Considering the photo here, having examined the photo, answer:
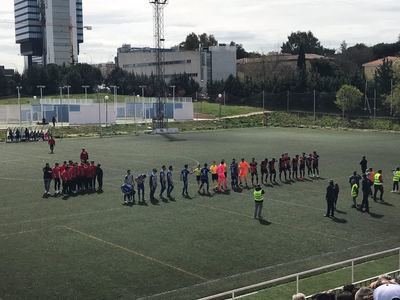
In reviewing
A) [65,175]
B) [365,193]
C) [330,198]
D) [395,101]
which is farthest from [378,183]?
[395,101]

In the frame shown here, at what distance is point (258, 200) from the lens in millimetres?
21078

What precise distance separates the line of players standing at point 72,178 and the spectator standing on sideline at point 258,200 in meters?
9.12


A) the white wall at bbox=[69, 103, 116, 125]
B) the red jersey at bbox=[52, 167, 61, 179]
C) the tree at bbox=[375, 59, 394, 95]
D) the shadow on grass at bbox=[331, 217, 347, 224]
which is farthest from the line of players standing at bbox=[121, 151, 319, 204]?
the tree at bbox=[375, 59, 394, 95]

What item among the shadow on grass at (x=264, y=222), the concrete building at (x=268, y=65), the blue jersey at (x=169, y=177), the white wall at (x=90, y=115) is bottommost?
the shadow on grass at (x=264, y=222)

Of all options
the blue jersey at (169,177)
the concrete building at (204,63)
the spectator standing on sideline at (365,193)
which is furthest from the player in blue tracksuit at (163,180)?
the concrete building at (204,63)

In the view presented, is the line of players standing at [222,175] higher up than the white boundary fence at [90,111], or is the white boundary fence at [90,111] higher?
the white boundary fence at [90,111]

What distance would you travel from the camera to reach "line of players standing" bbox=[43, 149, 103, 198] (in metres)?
26.1

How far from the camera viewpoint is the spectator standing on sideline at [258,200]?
2091 cm

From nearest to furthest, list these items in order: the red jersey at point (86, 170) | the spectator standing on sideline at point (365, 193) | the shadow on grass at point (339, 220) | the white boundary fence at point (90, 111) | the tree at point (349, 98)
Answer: the shadow on grass at point (339, 220) → the spectator standing on sideline at point (365, 193) → the red jersey at point (86, 170) → the white boundary fence at point (90, 111) → the tree at point (349, 98)

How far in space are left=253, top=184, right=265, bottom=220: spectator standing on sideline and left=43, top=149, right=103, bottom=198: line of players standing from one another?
9.12 m

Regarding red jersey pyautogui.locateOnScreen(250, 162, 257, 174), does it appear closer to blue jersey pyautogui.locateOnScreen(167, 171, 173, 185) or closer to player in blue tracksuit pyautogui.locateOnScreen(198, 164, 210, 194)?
player in blue tracksuit pyautogui.locateOnScreen(198, 164, 210, 194)

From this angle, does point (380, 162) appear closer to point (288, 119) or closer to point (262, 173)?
point (262, 173)

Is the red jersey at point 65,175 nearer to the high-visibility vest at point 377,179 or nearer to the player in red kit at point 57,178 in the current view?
the player in red kit at point 57,178

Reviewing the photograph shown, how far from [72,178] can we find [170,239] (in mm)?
9748
